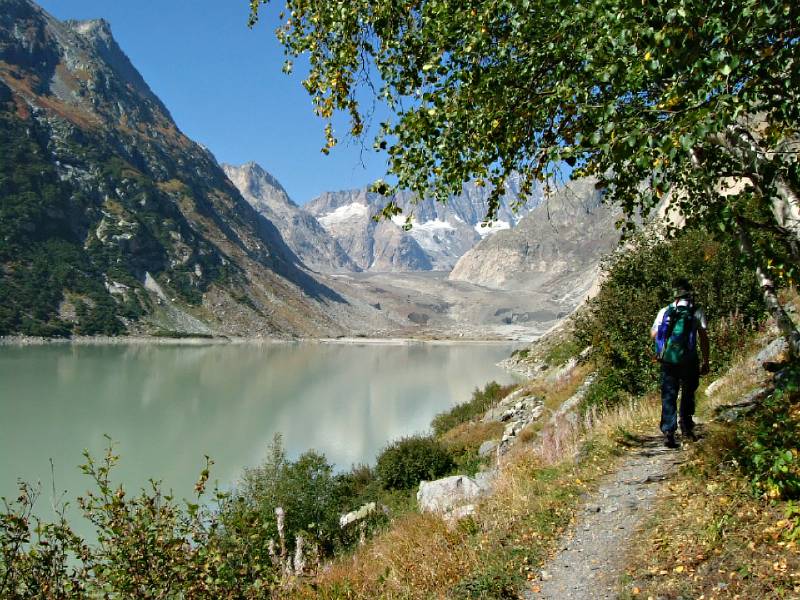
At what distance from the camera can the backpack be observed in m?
7.34

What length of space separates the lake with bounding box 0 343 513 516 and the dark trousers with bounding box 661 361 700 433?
8211 mm

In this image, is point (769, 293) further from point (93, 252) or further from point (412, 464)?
point (93, 252)

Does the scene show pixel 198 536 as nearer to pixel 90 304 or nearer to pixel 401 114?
pixel 401 114

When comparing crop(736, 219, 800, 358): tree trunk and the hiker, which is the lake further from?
crop(736, 219, 800, 358): tree trunk

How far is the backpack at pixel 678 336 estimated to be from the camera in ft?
24.1

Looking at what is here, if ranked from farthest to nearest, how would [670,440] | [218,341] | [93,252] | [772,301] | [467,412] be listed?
[93,252] → [218,341] → [467,412] → [670,440] → [772,301]

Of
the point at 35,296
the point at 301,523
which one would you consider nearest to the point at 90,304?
the point at 35,296

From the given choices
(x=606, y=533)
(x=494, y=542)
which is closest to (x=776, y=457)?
(x=606, y=533)

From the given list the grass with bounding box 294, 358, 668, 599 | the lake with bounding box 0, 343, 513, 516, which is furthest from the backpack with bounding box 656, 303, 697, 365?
the lake with bounding box 0, 343, 513, 516

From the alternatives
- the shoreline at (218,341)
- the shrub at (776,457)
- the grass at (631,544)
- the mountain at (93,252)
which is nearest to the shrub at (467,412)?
the grass at (631,544)

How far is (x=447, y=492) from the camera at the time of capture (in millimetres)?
10984

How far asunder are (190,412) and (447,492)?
40.5 metres

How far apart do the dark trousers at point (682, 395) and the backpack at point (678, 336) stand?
127 mm

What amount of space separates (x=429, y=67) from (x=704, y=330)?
5128mm
